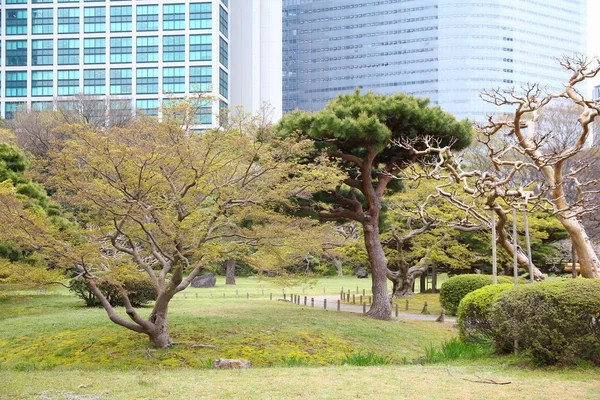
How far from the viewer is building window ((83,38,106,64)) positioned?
2886 inches

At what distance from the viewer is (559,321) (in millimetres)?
10047

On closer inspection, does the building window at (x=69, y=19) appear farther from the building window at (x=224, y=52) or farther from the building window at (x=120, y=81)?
the building window at (x=224, y=52)

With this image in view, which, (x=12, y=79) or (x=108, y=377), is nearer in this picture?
(x=108, y=377)

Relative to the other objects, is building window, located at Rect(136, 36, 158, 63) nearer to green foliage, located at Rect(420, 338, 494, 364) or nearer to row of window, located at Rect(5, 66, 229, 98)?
row of window, located at Rect(5, 66, 229, 98)

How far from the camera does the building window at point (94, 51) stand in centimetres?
7331

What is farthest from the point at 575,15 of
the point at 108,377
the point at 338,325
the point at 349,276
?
the point at 108,377

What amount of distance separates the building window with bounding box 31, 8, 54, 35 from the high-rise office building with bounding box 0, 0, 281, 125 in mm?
105

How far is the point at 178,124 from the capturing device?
16016 millimetres

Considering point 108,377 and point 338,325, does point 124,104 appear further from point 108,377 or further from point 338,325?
point 108,377

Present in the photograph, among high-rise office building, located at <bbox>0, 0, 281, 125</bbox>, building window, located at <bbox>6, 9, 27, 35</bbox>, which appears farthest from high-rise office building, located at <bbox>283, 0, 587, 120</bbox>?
building window, located at <bbox>6, 9, 27, 35</bbox>

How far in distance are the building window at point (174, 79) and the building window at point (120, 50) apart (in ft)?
14.9

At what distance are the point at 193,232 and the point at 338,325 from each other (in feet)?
20.7

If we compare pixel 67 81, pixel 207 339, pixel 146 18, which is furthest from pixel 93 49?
pixel 207 339

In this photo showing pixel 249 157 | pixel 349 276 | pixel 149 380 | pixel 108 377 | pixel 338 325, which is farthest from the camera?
pixel 349 276
